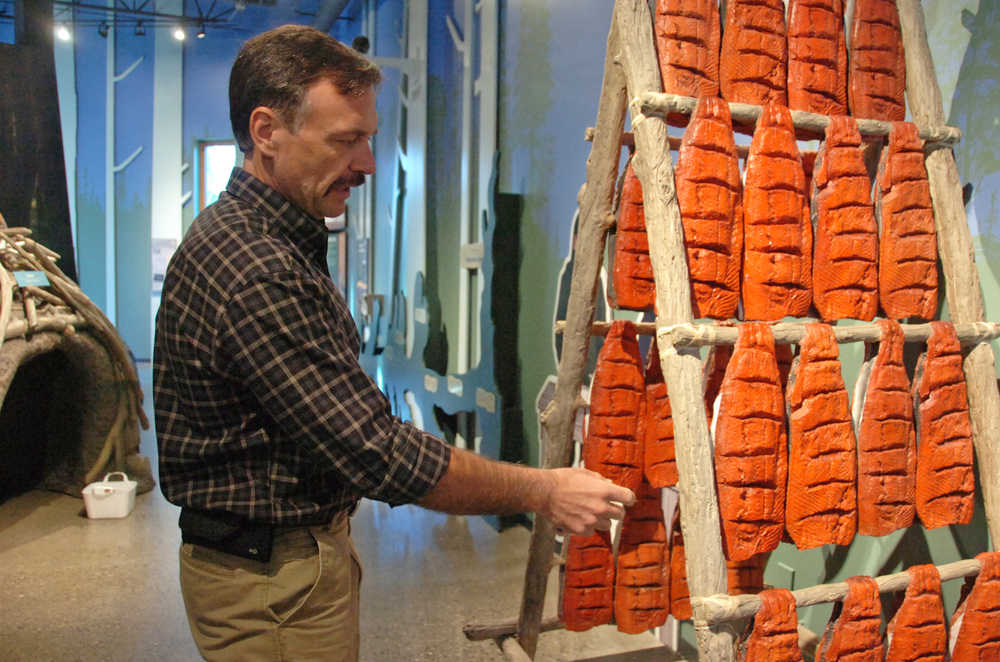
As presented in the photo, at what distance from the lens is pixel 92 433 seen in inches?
165

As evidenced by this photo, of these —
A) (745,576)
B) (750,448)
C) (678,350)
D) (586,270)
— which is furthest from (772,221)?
(745,576)

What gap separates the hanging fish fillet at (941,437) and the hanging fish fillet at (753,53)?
0.59m

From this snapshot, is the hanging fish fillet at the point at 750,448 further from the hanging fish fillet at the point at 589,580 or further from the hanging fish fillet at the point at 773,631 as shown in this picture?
the hanging fish fillet at the point at 589,580

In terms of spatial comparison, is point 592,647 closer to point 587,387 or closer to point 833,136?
point 587,387

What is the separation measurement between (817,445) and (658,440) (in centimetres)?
48

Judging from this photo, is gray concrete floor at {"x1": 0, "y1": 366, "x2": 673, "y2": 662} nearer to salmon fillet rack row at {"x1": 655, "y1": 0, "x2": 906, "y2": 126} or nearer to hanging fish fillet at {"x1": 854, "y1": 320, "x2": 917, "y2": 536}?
hanging fish fillet at {"x1": 854, "y1": 320, "x2": 917, "y2": 536}

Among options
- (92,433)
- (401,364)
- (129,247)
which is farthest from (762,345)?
(129,247)

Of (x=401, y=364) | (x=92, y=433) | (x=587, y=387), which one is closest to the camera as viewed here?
(x=587, y=387)

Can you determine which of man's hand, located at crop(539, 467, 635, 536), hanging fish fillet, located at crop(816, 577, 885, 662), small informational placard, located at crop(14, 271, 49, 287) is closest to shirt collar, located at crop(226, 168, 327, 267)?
man's hand, located at crop(539, 467, 635, 536)

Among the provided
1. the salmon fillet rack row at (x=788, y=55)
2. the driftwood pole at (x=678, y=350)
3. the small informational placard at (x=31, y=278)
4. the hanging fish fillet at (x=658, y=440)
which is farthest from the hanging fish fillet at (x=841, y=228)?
the small informational placard at (x=31, y=278)

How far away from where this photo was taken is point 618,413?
6.13ft

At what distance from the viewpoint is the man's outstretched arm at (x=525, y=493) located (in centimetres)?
125

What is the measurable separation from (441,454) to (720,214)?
68 cm

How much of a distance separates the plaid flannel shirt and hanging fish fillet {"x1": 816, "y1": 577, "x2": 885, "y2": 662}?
83 centimetres
